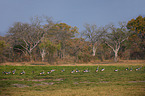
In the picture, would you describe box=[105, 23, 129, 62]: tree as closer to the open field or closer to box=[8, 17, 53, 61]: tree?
box=[8, 17, 53, 61]: tree

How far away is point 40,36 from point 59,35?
5095 mm

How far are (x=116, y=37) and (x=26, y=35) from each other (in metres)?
19.6

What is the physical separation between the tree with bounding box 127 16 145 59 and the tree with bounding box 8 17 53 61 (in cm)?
2101

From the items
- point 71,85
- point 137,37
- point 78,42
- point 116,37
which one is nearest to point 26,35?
point 78,42

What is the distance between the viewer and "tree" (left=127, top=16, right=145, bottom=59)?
4464 cm

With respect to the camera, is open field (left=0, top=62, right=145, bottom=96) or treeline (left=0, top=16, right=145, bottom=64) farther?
treeline (left=0, top=16, right=145, bottom=64)

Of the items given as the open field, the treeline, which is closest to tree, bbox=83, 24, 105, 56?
the treeline

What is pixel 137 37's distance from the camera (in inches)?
1866

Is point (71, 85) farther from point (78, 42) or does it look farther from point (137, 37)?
point (137, 37)

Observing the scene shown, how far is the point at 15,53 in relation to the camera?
41594 mm

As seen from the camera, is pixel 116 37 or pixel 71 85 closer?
pixel 71 85

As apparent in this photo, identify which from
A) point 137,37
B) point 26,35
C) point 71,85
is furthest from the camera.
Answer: point 137,37

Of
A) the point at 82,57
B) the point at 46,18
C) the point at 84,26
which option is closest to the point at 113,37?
the point at 84,26

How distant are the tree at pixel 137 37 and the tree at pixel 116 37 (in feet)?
11.5
